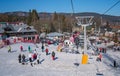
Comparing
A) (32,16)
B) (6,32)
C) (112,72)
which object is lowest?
(112,72)

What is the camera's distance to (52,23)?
9894 centimetres

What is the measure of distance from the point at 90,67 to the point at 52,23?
245 feet

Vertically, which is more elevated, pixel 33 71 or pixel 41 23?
pixel 41 23

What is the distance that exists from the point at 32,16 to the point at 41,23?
13405 mm

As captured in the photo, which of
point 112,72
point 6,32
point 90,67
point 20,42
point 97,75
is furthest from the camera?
point 6,32

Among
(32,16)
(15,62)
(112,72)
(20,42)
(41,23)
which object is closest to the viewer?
(112,72)

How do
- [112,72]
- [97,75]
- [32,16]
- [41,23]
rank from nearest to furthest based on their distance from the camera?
1. [97,75]
2. [112,72]
3. [41,23]
4. [32,16]

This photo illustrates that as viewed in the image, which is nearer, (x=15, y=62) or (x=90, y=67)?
(x=90, y=67)

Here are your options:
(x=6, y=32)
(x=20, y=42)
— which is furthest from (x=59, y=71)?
(x=6, y=32)

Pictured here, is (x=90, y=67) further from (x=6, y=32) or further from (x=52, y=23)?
(x=52, y=23)

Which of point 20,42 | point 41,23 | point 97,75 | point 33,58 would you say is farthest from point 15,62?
point 41,23

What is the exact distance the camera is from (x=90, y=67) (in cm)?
2517

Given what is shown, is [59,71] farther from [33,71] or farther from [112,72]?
[112,72]

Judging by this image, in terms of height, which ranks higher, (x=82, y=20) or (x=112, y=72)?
(x=82, y=20)
